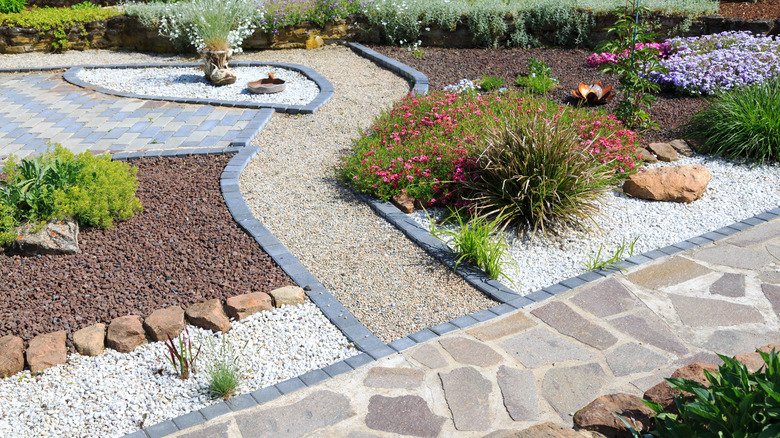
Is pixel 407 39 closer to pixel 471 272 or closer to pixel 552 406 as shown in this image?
pixel 471 272

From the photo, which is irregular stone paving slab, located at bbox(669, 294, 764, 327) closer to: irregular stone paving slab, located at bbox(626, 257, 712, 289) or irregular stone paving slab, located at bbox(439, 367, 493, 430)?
irregular stone paving slab, located at bbox(626, 257, 712, 289)

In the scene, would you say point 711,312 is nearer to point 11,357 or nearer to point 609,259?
point 609,259

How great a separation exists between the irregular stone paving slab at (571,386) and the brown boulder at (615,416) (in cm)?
36

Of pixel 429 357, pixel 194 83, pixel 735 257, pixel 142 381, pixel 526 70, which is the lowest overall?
pixel 142 381

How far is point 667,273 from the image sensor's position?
442cm

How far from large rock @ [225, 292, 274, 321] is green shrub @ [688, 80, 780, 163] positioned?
15.9 ft

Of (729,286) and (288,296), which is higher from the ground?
(729,286)

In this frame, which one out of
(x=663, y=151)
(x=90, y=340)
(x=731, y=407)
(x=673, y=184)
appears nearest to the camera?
(x=731, y=407)

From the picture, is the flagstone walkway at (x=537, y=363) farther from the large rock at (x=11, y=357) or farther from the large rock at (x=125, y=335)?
the large rock at (x=11, y=357)

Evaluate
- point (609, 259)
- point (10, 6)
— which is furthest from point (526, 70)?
point (10, 6)

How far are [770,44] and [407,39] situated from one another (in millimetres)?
5574

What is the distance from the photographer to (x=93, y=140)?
7023 mm

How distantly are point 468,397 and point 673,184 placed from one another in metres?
3.28

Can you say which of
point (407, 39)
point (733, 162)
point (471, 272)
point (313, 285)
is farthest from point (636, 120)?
point (407, 39)
